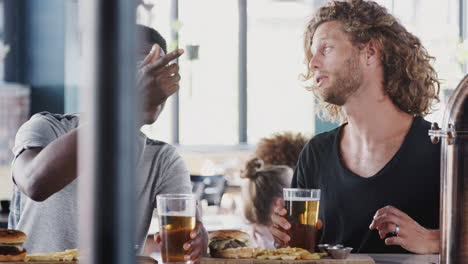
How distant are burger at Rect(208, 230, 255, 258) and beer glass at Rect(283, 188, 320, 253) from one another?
0.34 feet

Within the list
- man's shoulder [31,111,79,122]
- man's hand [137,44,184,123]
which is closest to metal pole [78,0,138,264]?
man's hand [137,44,184,123]

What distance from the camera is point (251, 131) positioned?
7777 millimetres


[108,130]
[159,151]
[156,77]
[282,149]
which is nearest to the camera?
[108,130]

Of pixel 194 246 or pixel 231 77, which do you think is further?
pixel 231 77

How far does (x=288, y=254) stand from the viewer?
1.24 metres

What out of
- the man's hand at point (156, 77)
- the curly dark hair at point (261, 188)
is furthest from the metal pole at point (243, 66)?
the man's hand at point (156, 77)

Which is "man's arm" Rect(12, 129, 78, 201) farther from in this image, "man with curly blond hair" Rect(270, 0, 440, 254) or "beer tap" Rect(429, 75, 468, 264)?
"man with curly blond hair" Rect(270, 0, 440, 254)

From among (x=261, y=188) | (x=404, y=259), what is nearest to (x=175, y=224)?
(x=404, y=259)

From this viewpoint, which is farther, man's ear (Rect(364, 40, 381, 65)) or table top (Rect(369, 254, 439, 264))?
man's ear (Rect(364, 40, 381, 65))

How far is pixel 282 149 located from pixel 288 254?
71.9 inches

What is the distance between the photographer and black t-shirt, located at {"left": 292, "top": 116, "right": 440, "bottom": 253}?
170cm

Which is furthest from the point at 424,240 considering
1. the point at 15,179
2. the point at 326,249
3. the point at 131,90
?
the point at 131,90

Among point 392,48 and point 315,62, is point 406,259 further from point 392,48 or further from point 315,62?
point 392,48

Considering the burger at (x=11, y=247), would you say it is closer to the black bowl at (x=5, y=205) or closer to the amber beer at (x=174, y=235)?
the amber beer at (x=174, y=235)
